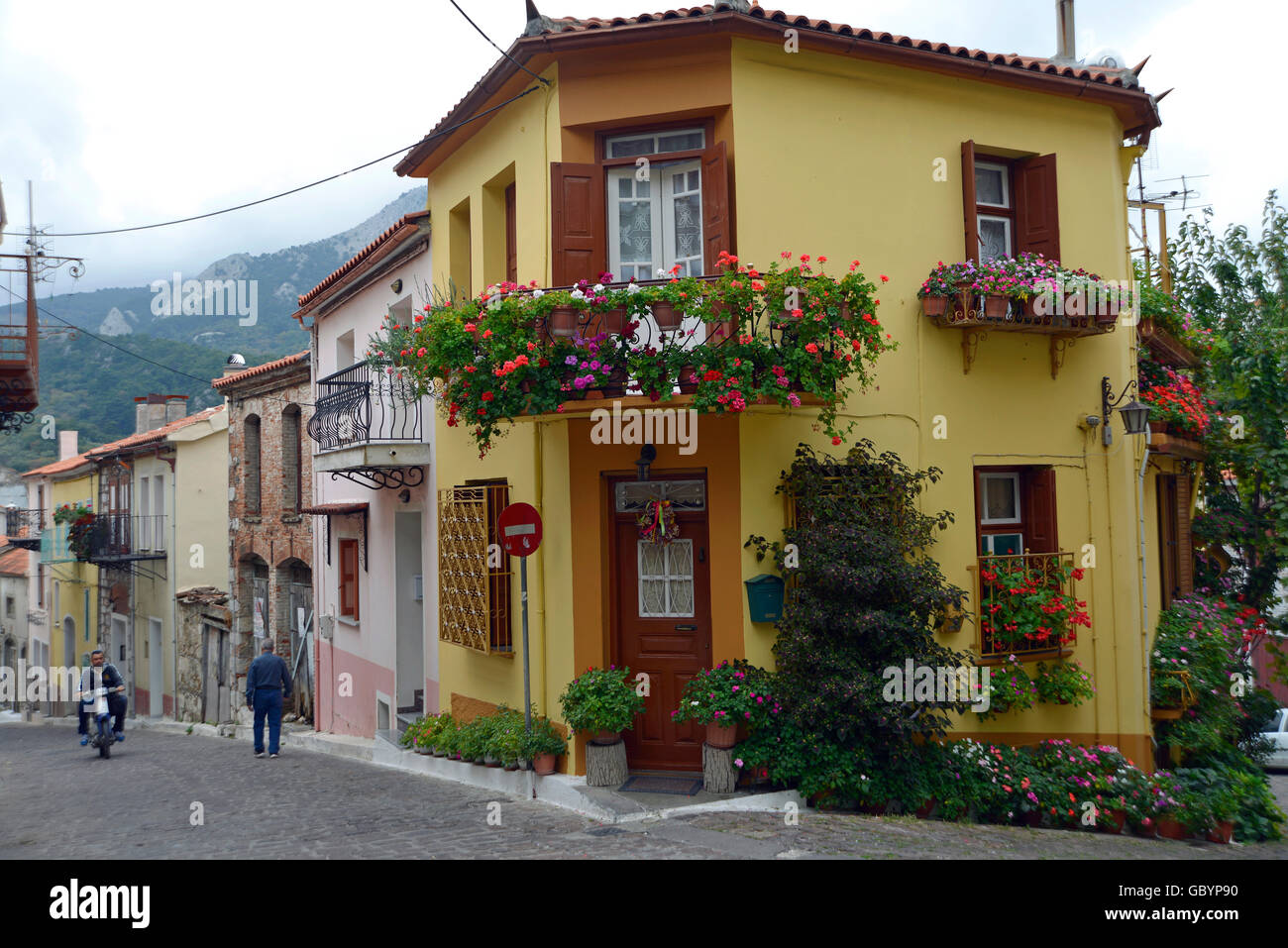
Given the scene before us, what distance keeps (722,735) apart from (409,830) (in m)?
2.65

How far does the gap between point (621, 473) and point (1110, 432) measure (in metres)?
5.36

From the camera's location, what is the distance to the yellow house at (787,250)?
8805mm

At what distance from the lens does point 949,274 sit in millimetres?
9305

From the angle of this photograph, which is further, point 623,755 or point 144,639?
point 144,639

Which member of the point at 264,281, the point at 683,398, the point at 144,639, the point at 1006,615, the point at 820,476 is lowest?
the point at 144,639

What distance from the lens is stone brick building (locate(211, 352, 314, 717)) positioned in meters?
18.3

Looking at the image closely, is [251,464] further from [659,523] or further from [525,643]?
[659,523]

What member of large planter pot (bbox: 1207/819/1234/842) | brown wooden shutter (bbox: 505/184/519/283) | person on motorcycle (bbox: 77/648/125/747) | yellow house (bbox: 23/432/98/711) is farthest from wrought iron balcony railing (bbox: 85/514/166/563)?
large planter pot (bbox: 1207/819/1234/842)

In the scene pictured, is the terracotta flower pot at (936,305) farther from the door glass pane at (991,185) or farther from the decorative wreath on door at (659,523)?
the decorative wreath on door at (659,523)

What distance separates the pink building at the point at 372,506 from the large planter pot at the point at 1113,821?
7537 millimetres

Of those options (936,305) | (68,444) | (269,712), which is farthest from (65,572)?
(936,305)

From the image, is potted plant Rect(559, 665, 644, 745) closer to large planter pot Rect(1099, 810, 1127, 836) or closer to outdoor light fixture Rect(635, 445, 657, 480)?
→ outdoor light fixture Rect(635, 445, 657, 480)
